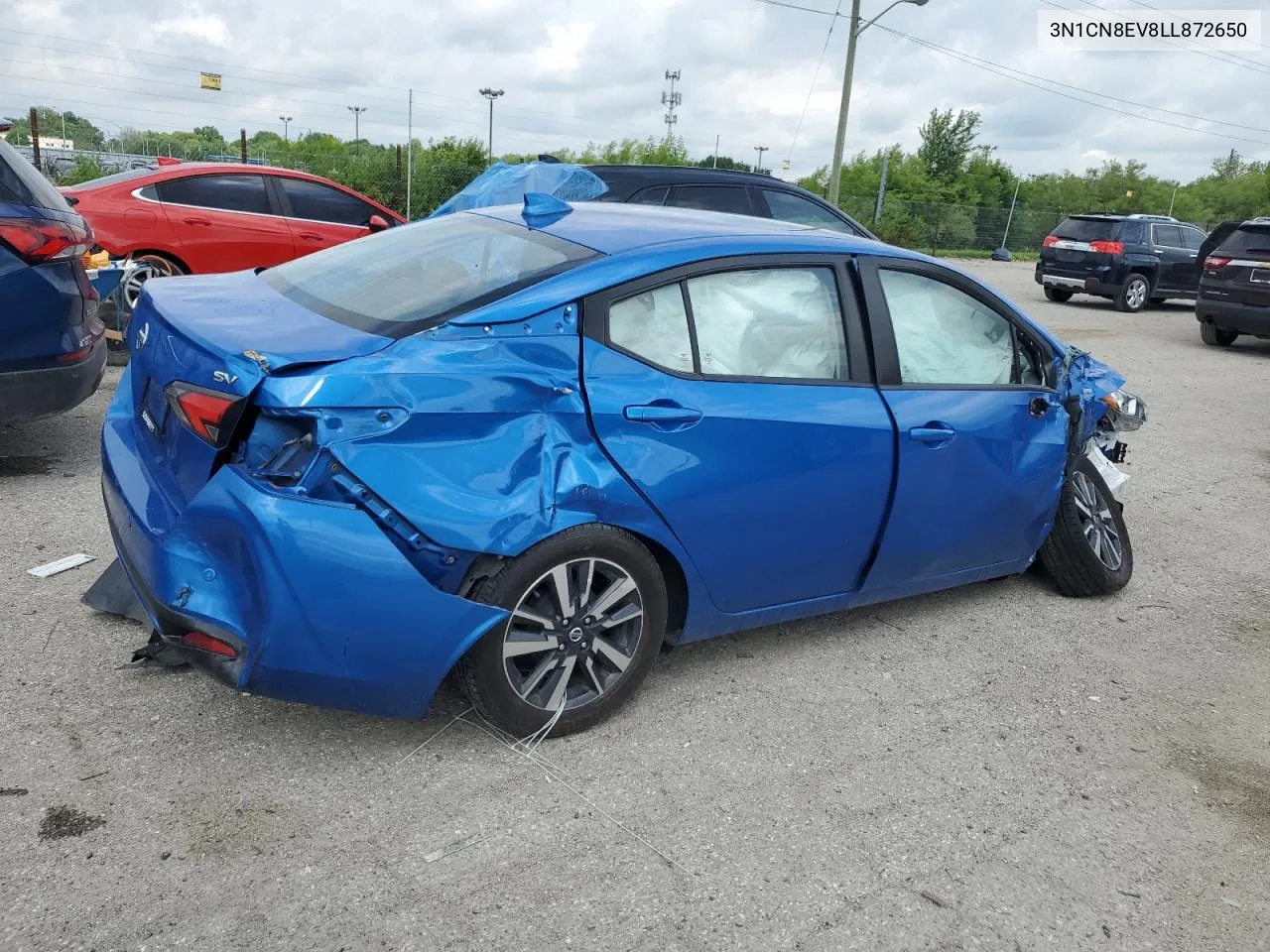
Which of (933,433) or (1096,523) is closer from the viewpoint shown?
(933,433)

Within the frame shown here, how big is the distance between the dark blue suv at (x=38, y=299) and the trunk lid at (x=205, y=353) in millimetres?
1657

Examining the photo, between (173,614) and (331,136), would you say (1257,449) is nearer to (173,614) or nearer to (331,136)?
(173,614)

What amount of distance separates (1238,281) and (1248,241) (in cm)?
50

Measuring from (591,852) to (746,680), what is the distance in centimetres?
116

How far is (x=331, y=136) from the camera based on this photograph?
25.5 meters

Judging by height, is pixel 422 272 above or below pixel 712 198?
below

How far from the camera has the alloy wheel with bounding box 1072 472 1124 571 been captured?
4.70 m

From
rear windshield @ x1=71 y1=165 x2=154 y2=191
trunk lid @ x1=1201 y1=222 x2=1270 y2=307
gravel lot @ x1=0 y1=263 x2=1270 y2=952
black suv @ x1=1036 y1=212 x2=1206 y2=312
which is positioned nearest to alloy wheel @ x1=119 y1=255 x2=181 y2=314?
rear windshield @ x1=71 y1=165 x2=154 y2=191

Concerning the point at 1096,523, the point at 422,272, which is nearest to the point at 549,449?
the point at 422,272

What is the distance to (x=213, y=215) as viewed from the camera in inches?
367

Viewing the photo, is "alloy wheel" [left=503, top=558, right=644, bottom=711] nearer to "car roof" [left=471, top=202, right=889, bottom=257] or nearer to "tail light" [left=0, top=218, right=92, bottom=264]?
"car roof" [left=471, top=202, right=889, bottom=257]

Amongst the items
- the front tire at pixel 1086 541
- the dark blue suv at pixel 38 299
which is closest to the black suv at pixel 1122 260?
the front tire at pixel 1086 541

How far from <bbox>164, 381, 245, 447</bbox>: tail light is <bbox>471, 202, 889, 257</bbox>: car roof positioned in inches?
47.5

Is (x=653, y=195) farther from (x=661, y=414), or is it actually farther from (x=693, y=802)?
(x=693, y=802)
